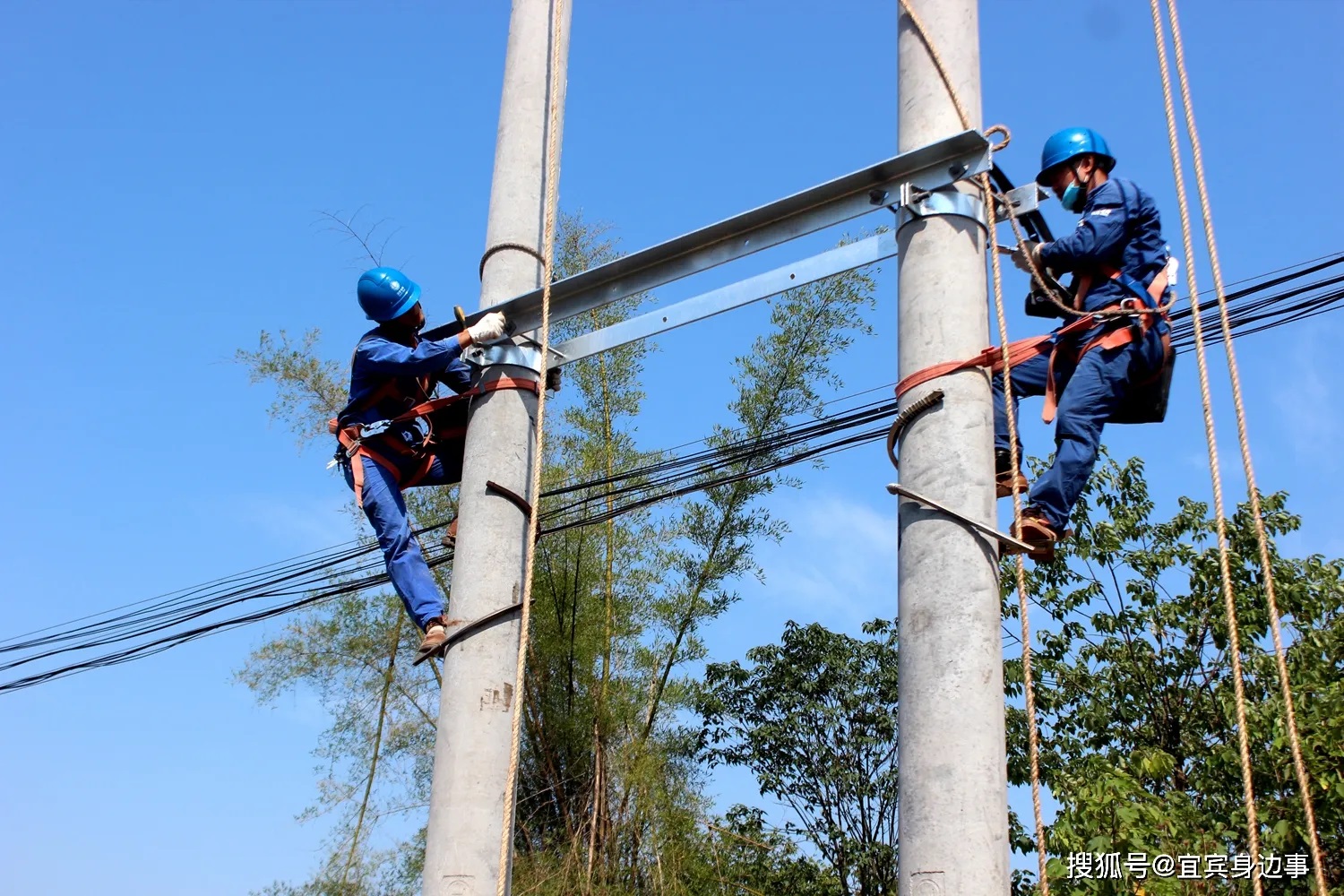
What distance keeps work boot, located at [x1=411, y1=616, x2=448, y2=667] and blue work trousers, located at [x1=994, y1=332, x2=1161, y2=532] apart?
5.12 ft

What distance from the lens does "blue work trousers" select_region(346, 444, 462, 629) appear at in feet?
12.9

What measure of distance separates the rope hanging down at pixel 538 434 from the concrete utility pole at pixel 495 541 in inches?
0.8

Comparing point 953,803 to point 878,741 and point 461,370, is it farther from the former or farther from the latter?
point 878,741

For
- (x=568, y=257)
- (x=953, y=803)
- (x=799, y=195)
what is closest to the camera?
(x=953, y=803)

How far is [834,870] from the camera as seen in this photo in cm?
1072

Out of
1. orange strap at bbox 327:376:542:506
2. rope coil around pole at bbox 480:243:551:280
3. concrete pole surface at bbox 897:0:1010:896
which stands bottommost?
concrete pole surface at bbox 897:0:1010:896

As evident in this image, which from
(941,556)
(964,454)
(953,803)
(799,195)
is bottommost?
(953,803)

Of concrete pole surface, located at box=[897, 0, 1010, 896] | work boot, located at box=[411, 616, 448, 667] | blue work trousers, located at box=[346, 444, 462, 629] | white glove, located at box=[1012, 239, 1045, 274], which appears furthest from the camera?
blue work trousers, located at box=[346, 444, 462, 629]

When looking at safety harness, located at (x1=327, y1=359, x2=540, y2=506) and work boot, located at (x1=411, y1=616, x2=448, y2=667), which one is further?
safety harness, located at (x1=327, y1=359, x2=540, y2=506)

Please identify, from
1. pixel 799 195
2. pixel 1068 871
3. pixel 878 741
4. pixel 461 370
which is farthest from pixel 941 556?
pixel 878 741

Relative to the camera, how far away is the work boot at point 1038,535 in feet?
9.78

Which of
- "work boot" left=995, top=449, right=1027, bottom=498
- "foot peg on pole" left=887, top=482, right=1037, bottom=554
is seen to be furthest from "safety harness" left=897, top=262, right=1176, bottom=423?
"foot peg on pole" left=887, top=482, right=1037, bottom=554

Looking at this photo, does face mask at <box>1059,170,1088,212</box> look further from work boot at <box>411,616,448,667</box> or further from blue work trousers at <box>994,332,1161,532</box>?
work boot at <box>411,616,448,667</box>

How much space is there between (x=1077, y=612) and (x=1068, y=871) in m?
3.90
